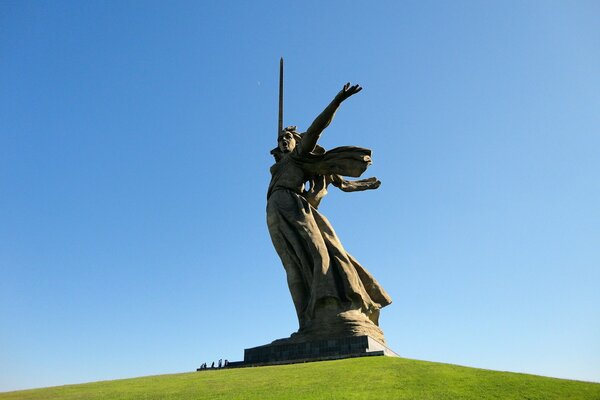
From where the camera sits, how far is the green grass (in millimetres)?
6980

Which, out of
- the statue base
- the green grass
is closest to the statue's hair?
the statue base

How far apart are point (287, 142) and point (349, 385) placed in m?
9.77

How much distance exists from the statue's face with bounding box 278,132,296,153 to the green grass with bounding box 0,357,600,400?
301 inches

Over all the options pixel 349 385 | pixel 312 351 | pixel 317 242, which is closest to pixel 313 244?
pixel 317 242

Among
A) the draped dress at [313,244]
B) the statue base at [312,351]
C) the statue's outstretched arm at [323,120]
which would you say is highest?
the statue's outstretched arm at [323,120]

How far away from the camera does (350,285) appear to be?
1354cm

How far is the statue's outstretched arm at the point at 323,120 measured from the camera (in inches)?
532

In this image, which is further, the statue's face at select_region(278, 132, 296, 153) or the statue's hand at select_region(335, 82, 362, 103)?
the statue's face at select_region(278, 132, 296, 153)

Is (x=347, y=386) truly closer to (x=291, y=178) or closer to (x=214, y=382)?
(x=214, y=382)

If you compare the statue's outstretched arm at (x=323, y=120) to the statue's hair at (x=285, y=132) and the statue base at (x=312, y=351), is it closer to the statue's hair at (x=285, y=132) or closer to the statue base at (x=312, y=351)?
the statue's hair at (x=285, y=132)

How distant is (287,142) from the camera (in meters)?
16.1

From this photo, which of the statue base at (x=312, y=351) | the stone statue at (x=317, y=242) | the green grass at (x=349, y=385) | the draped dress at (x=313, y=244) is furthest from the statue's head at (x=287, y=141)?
the green grass at (x=349, y=385)

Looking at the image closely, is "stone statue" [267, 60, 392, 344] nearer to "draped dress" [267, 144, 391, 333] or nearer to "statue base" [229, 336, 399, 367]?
"draped dress" [267, 144, 391, 333]

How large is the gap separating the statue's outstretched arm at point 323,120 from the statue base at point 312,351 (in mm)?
5731
